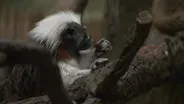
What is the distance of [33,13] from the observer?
9.34ft

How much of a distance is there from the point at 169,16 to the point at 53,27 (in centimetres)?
93

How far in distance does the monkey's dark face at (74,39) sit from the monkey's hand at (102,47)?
0.20 metres

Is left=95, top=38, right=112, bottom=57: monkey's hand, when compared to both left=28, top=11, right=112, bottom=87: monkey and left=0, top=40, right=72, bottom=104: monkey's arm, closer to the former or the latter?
left=28, top=11, right=112, bottom=87: monkey

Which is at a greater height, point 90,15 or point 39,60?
point 90,15

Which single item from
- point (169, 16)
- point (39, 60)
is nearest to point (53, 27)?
point (169, 16)

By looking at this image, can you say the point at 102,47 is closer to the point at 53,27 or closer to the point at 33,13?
the point at 53,27

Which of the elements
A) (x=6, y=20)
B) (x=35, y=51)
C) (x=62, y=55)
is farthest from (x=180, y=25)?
(x=6, y=20)

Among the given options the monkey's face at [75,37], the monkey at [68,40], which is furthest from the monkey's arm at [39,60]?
the monkey's face at [75,37]

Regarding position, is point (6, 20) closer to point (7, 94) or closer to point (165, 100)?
point (7, 94)

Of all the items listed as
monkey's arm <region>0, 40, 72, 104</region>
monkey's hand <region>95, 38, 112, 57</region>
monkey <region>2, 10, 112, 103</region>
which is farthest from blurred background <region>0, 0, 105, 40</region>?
monkey's arm <region>0, 40, 72, 104</region>

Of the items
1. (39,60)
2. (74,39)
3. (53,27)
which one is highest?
(53,27)

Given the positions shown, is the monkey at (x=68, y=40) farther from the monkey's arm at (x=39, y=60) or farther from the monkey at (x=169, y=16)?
the monkey's arm at (x=39, y=60)

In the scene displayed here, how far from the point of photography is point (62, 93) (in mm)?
864

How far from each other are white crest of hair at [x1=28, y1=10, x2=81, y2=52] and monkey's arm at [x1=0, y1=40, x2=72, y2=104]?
4.79ft
